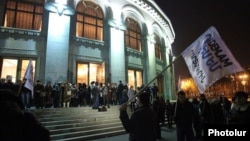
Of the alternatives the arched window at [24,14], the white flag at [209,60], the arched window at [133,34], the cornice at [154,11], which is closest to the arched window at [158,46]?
the cornice at [154,11]

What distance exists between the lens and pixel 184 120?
19.8 feet

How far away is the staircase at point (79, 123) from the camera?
995 centimetres

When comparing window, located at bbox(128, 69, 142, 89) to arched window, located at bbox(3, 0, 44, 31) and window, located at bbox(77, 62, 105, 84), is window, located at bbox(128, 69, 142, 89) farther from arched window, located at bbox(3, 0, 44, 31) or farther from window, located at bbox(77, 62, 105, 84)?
arched window, located at bbox(3, 0, 44, 31)

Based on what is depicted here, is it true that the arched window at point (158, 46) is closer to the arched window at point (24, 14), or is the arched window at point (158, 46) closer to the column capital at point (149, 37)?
the column capital at point (149, 37)

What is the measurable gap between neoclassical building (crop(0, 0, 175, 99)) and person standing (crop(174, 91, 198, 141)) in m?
10.7

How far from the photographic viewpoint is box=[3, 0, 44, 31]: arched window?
16969 mm

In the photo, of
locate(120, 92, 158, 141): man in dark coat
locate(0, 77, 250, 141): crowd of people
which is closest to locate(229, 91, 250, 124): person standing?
locate(0, 77, 250, 141): crowd of people

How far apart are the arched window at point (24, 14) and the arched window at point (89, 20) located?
11.8 feet

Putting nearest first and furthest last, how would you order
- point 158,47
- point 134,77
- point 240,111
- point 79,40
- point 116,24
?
point 240,111 → point 79,40 → point 116,24 → point 134,77 → point 158,47

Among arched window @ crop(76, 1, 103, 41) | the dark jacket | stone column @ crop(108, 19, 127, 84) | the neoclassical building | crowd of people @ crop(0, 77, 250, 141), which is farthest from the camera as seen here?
stone column @ crop(108, 19, 127, 84)

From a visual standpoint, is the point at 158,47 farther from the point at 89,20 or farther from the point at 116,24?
the point at 89,20

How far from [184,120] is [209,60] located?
1879 millimetres

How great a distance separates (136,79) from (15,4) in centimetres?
1399

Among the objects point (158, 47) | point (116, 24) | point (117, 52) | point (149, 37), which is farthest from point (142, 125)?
point (158, 47)
